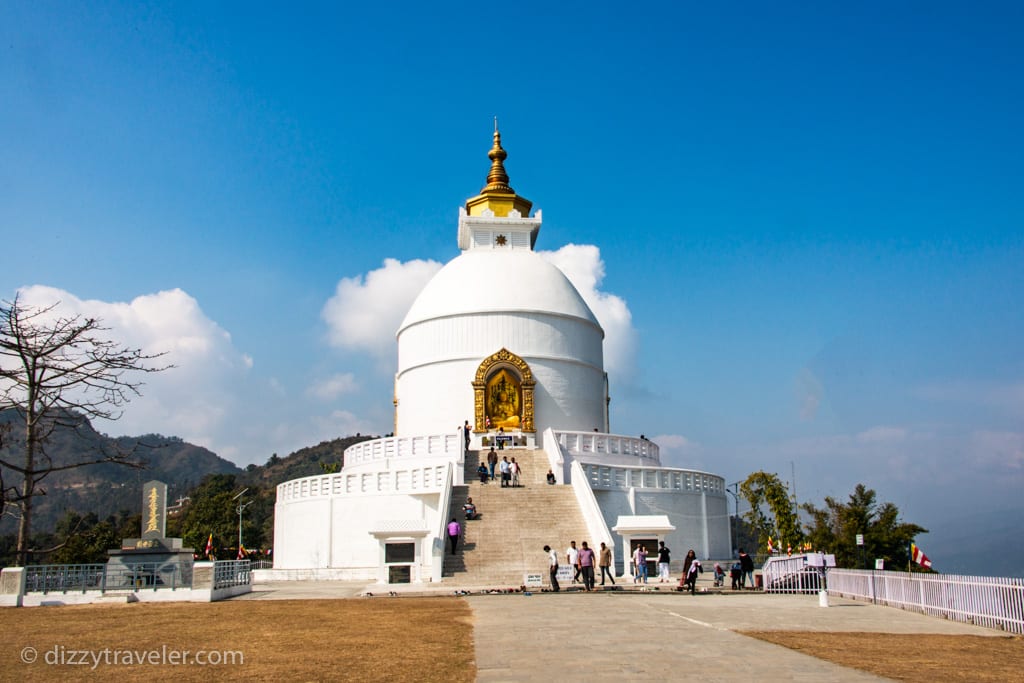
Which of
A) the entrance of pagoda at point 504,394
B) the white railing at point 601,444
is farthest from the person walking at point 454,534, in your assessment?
the entrance of pagoda at point 504,394

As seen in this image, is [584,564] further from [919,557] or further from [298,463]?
[298,463]

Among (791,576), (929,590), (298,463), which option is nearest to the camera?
(929,590)

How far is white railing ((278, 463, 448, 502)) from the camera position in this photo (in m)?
27.6

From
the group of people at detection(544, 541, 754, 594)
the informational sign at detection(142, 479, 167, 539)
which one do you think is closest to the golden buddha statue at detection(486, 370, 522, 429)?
the group of people at detection(544, 541, 754, 594)

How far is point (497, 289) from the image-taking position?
119 ft

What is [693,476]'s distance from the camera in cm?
3011

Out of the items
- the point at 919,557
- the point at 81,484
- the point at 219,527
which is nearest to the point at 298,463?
the point at 81,484

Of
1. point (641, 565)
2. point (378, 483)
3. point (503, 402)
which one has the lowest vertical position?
point (641, 565)

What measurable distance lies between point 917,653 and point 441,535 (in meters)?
13.4

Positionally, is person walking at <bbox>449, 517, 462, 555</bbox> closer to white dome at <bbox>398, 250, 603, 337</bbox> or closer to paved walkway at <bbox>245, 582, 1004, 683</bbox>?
paved walkway at <bbox>245, 582, 1004, 683</bbox>

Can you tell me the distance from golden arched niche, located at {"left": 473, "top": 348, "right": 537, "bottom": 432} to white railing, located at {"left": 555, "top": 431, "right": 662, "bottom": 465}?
3.65 m

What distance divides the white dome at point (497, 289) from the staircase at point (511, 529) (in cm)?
952

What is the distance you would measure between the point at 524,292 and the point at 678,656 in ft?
89.9

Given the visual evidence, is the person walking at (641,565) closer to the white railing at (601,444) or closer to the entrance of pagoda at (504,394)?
the white railing at (601,444)
